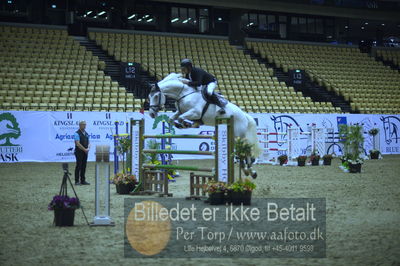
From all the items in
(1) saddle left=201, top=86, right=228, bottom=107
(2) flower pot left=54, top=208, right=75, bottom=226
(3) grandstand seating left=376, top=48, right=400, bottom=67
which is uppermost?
(3) grandstand seating left=376, top=48, right=400, bottom=67

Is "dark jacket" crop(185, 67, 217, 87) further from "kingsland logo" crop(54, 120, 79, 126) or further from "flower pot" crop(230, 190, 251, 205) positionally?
"kingsland logo" crop(54, 120, 79, 126)

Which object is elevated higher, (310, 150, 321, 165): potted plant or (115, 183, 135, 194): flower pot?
(310, 150, 321, 165): potted plant

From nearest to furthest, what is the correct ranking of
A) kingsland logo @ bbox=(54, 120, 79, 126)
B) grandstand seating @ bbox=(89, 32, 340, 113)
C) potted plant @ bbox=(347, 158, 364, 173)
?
potted plant @ bbox=(347, 158, 364, 173), kingsland logo @ bbox=(54, 120, 79, 126), grandstand seating @ bbox=(89, 32, 340, 113)

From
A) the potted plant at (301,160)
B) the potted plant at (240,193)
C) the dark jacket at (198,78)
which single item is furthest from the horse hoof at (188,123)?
the potted plant at (301,160)

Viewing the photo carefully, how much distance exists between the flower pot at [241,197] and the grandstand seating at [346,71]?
819 inches

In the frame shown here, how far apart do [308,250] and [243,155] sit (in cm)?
414

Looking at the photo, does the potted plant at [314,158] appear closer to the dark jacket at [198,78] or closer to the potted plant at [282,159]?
the potted plant at [282,159]

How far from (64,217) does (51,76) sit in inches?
691

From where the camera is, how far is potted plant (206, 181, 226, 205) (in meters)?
8.99

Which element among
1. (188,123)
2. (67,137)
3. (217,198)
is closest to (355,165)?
(188,123)

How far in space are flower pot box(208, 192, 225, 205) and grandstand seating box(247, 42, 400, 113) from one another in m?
20.8

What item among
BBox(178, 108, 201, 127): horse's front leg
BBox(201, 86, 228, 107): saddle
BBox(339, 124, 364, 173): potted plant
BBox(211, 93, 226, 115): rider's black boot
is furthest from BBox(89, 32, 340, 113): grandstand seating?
BBox(178, 108, 201, 127): horse's front leg

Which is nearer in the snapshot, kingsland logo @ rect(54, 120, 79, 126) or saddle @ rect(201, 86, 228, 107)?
saddle @ rect(201, 86, 228, 107)

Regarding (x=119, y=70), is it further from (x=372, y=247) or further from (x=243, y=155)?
(x=372, y=247)
